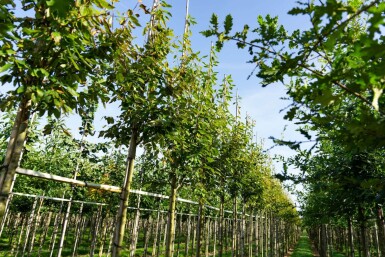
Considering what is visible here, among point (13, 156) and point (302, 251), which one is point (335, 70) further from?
point (302, 251)

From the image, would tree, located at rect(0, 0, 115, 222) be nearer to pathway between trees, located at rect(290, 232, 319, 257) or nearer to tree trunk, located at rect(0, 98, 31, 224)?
tree trunk, located at rect(0, 98, 31, 224)

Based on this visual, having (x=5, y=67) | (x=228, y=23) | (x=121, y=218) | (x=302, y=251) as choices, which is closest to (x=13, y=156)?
(x=5, y=67)

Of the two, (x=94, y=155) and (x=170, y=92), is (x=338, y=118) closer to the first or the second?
(x=170, y=92)

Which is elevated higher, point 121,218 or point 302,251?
point 121,218

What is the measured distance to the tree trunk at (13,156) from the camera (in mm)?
2754

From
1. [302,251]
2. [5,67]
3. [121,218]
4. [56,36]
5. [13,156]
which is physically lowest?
[302,251]

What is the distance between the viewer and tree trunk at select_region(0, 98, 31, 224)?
9.04 ft

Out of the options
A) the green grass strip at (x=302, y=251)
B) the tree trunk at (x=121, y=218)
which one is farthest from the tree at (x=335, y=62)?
the green grass strip at (x=302, y=251)

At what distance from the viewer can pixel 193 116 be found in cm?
568

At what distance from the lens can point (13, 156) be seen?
9.36ft

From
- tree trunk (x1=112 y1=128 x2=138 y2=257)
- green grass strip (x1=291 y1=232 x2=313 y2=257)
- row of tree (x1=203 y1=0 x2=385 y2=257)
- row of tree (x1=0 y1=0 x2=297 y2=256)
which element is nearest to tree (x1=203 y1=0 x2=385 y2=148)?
row of tree (x1=203 y1=0 x2=385 y2=257)

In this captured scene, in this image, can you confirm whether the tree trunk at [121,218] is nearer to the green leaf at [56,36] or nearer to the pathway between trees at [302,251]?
the green leaf at [56,36]

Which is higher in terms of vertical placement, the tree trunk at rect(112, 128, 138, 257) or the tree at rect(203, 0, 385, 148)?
the tree at rect(203, 0, 385, 148)

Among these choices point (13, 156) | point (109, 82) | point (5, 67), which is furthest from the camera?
point (109, 82)
